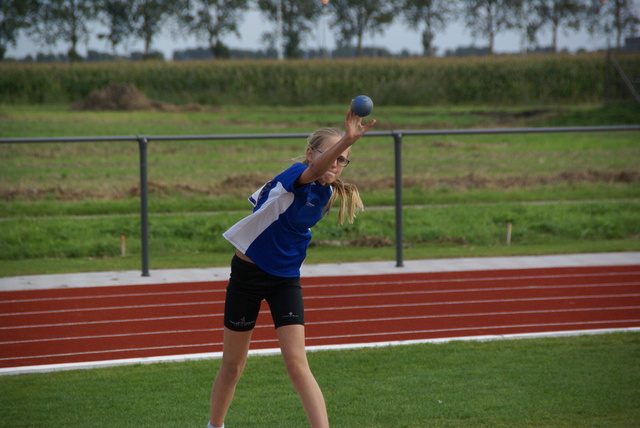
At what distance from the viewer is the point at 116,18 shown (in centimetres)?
6656

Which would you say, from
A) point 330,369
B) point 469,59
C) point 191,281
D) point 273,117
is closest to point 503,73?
point 469,59

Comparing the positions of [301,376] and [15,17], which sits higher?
[15,17]

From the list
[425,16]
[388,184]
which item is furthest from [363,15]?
[388,184]

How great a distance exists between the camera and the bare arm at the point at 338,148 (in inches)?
155

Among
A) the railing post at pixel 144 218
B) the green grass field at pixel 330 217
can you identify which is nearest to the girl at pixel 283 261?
the railing post at pixel 144 218

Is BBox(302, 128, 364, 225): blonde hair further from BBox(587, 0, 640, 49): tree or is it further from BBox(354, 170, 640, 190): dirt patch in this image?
BBox(587, 0, 640, 49): tree

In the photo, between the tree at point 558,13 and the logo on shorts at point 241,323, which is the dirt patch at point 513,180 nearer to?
the logo on shorts at point 241,323

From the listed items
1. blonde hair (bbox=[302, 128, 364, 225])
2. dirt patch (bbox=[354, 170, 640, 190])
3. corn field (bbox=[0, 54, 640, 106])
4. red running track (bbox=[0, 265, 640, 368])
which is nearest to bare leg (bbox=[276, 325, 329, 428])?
blonde hair (bbox=[302, 128, 364, 225])

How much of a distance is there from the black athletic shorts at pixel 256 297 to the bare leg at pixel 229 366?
2.4 inches

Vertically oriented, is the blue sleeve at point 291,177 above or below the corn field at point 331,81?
below

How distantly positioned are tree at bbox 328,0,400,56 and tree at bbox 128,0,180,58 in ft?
44.7

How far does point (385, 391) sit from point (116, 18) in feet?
215

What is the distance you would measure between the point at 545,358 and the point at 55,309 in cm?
502

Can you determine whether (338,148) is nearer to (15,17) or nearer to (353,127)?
(353,127)
